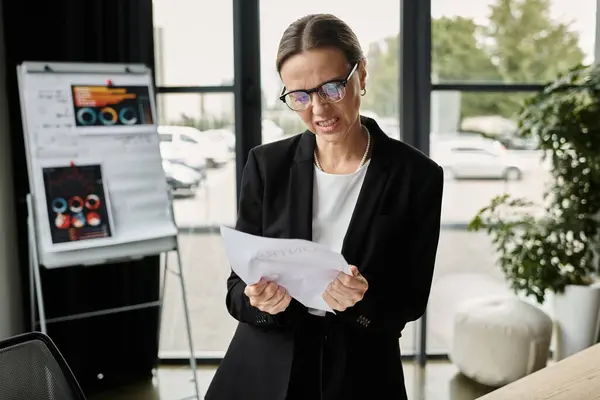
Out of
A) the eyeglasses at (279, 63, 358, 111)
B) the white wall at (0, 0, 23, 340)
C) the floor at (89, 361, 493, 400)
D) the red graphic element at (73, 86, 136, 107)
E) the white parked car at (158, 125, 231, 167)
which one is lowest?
the floor at (89, 361, 493, 400)

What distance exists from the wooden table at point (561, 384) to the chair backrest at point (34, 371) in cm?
72

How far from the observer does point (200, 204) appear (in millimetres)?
3400

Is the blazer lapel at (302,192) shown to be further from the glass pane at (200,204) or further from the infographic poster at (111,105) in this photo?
the glass pane at (200,204)

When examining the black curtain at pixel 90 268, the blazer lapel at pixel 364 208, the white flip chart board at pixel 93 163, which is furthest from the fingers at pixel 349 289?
the black curtain at pixel 90 268

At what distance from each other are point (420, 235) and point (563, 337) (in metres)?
2.25

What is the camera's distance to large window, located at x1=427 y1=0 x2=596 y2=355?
11.0 ft

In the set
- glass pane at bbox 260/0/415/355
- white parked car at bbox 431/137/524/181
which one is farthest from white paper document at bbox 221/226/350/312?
white parked car at bbox 431/137/524/181

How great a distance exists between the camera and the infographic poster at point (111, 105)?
106 inches

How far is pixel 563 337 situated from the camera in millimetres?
3164

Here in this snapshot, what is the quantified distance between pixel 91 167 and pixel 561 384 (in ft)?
6.81

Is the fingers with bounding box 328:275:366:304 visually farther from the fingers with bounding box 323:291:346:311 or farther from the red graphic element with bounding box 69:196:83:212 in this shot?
the red graphic element with bounding box 69:196:83:212

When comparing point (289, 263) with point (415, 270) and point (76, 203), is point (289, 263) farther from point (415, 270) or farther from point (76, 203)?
point (76, 203)

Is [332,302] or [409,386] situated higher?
[332,302]

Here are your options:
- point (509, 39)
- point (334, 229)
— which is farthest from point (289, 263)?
point (509, 39)
